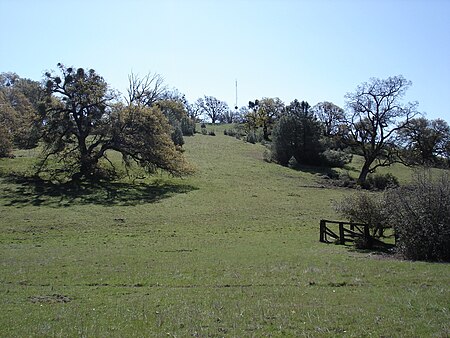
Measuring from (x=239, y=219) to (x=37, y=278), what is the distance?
72.7ft

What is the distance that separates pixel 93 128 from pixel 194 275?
39.5 metres

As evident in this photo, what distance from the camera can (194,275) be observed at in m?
16.8

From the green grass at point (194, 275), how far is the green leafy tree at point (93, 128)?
29.7ft

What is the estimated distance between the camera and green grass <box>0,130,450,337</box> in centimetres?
995

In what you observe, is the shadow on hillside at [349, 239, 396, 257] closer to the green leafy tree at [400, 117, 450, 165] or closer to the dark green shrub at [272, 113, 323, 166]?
the green leafy tree at [400, 117, 450, 165]

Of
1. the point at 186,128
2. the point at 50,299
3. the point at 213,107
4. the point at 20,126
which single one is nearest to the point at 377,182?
the point at 20,126

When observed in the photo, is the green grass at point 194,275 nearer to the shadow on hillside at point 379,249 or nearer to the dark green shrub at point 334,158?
the shadow on hillside at point 379,249

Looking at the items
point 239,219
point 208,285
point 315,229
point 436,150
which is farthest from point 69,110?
point 436,150

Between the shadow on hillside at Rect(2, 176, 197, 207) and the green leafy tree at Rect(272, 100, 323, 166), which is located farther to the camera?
the green leafy tree at Rect(272, 100, 323, 166)

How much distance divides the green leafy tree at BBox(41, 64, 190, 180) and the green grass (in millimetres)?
9060

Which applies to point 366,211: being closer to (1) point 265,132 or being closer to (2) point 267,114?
(1) point 265,132

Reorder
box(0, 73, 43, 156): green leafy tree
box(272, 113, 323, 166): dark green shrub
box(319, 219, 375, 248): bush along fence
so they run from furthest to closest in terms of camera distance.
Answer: box(272, 113, 323, 166): dark green shrub → box(0, 73, 43, 156): green leafy tree → box(319, 219, 375, 248): bush along fence

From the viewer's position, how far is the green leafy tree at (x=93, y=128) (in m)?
51.6

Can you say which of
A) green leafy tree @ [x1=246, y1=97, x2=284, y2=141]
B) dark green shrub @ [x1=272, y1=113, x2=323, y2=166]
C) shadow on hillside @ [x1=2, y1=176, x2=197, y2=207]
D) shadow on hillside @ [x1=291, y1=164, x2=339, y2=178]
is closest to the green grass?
shadow on hillside @ [x1=2, y1=176, x2=197, y2=207]
